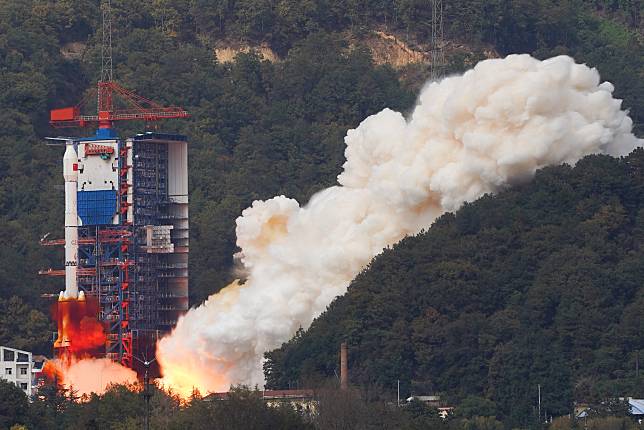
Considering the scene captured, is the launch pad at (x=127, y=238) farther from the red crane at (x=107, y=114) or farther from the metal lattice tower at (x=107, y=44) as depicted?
the metal lattice tower at (x=107, y=44)

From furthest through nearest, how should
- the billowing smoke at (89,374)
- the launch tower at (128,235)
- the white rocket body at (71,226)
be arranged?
the white rocket body at (71,226) → the launch tower at (128,235) → the billowing smoke at (89,374)

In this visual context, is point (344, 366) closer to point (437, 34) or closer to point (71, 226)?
point (71, 226)

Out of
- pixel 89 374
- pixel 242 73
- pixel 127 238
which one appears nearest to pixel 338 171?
pixel 242 73

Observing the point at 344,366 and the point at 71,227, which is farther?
the point at 71,227

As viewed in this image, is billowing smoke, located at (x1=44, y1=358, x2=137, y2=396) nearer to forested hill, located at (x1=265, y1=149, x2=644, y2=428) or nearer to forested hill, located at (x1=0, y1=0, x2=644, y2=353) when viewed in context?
forested hill, located at (x1=265, y1=149, x2=644, y2=428)

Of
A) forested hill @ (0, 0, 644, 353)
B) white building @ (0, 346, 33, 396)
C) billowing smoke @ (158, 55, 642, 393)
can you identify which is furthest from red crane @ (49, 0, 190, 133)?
white building @ (0, 346, 33, 396)

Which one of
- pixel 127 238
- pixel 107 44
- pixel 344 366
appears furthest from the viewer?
pixel 107 44

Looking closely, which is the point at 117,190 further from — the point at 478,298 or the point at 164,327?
the point at 478,298

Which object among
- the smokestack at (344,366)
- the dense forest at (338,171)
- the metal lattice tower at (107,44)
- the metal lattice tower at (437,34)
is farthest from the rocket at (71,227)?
the metal lattice tower at (437,34)
